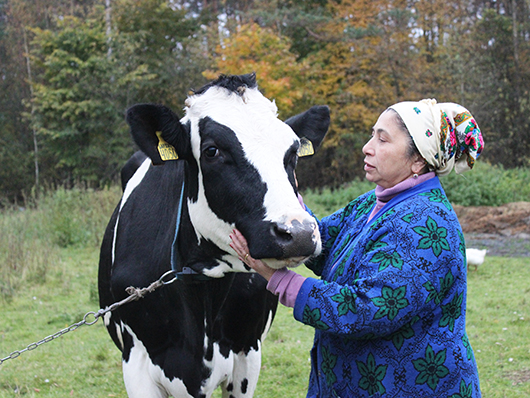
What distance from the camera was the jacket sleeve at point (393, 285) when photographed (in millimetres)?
1839

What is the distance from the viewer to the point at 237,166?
219 centimetres

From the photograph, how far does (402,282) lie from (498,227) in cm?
1115

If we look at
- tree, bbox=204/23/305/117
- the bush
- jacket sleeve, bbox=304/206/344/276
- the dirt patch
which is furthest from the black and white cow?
tree, bbox=204/23/305/117

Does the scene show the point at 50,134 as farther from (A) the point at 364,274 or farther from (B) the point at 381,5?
(A) the point at 364,274

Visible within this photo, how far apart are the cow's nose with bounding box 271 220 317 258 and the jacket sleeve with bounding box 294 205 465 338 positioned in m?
0.12

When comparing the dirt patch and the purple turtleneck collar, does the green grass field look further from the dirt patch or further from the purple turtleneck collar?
the purple turtleneck collar

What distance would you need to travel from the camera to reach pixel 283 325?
6508mm

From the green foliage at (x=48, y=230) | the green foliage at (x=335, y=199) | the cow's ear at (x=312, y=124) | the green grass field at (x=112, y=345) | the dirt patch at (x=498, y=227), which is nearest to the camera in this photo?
the cow's ear at (x=312, y=124)

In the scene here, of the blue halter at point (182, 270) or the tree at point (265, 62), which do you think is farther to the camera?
the tree at point (265, 62)

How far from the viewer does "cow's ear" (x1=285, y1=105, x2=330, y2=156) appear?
112 inches

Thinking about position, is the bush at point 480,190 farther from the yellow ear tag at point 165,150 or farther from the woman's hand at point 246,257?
the woman's hand at point 246,257

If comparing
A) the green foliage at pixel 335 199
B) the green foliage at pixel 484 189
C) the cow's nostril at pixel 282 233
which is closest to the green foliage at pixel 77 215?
the green foliage at pixel 335 199

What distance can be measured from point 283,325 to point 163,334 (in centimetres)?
383

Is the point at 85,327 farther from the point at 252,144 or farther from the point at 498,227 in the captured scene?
the point at 498,227
